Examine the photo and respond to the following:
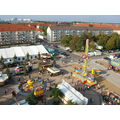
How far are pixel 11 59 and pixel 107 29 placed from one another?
31181mm

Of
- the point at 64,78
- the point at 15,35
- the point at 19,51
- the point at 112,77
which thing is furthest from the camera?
the point at 15,35

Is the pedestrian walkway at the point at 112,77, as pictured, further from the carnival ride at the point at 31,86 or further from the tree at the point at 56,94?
the carnival ride at the point at 31,86

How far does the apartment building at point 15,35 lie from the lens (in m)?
29.2

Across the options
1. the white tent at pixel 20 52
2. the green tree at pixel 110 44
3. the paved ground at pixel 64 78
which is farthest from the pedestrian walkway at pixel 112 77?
the green tree at pixel 110 44

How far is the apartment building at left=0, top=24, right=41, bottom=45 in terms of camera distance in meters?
29.2

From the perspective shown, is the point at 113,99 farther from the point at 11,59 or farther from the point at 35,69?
the point at 11,59

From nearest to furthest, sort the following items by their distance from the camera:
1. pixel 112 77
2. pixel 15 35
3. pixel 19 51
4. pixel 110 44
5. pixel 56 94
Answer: pixel 56 94 < pixel 112 77 < pixel 19 51 < pixel 110 44 < pixel 15 35

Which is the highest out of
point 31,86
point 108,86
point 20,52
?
point 20,52

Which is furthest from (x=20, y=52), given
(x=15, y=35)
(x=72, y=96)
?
(x=15, y=35)

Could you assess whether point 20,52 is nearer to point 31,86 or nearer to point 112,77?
point 31,86

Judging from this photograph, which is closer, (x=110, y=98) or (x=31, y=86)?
(x=110, y=98)

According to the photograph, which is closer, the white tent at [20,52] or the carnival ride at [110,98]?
the carnival ride at [110,98]

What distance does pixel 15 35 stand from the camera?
3058 centimetres

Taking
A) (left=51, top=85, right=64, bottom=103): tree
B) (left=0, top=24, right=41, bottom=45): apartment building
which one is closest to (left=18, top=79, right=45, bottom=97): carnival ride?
(left=51, top=85, right=64, bottom=103): tree
